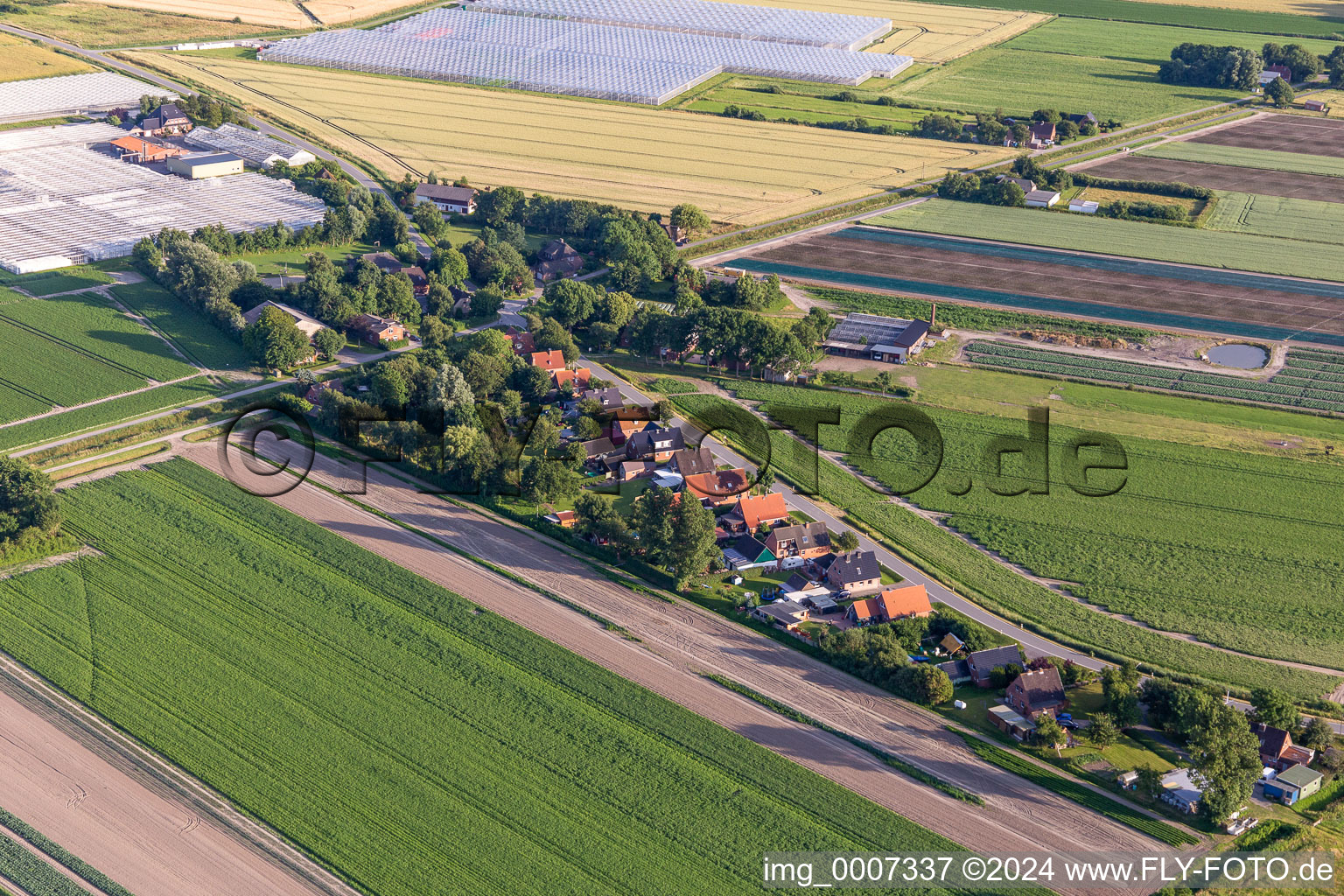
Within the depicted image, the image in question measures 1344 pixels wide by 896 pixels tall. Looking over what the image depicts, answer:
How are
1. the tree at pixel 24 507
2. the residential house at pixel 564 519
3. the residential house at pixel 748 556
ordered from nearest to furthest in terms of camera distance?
the tree at pixel 24 507 → the residential house at pixel 748 556 → the residential house at pixel 564 519

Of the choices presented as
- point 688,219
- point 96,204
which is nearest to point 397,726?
point 688,219

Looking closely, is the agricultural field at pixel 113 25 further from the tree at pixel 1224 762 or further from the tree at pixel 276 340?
the tree at pixel 1224 762

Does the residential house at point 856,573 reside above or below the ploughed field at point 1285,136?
below

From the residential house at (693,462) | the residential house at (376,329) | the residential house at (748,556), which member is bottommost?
the residential house at (748,556)

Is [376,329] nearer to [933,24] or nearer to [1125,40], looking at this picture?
[933,24]

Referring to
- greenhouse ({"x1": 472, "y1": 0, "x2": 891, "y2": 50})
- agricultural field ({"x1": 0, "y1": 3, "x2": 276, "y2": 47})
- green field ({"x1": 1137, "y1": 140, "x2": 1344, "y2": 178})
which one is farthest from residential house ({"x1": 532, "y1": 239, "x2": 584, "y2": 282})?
agricultural field ({"x1": 0, "y1": 3, "x2": 276, "y2": 47})

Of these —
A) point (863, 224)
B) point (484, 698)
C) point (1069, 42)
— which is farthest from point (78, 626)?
point (1069, 42)

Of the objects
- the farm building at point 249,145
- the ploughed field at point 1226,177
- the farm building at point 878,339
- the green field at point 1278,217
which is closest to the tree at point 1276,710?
the farm building at point 878,339

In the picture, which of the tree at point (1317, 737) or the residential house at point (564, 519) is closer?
the tree at point (1317, 737)
